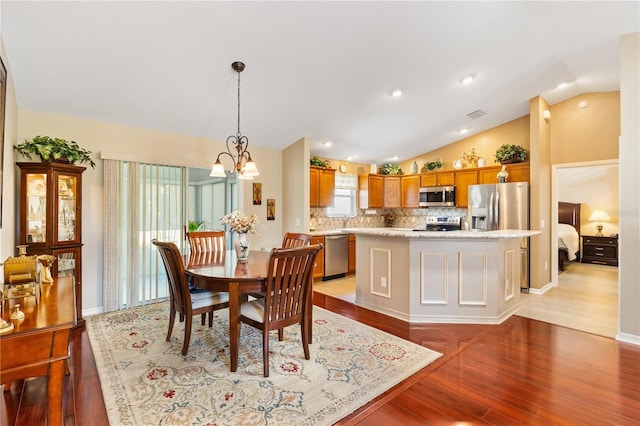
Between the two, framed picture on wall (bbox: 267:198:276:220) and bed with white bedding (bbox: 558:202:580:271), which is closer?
framed picture on wall (bbox: 267:198:276:220)

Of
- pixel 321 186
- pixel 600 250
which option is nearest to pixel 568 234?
pixel 600 250

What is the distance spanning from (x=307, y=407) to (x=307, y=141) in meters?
3.97

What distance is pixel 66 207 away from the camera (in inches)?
132

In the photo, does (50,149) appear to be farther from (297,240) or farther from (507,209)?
(507,209)

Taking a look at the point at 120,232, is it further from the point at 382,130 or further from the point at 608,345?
the point at 608,345

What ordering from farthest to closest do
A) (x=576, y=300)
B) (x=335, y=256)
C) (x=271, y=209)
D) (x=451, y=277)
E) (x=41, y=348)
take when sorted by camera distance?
(x=335, y=256)
(x=271, y=209)
(x=576, y=300)
(x=451, y=277)
(x=41, y=348)

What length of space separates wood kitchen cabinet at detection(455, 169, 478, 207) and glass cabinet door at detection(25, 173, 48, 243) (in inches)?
244

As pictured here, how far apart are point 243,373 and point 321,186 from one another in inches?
155

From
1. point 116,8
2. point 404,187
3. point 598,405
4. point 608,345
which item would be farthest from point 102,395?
point 404,187

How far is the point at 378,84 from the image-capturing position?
376 centimetres

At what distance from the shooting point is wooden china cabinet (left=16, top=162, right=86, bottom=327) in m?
3.09

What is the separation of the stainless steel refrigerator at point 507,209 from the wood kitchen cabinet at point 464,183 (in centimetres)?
45

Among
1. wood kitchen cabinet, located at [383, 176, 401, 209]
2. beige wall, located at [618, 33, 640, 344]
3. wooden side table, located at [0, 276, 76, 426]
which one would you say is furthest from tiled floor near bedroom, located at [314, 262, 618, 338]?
wooden side table, located at [0, 276, 76, 426]

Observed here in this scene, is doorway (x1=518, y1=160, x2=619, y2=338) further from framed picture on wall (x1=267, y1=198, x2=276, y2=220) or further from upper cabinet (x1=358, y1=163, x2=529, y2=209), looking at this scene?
framed picture on wall (x1=267, y1=198, x2=276, y2=220)
